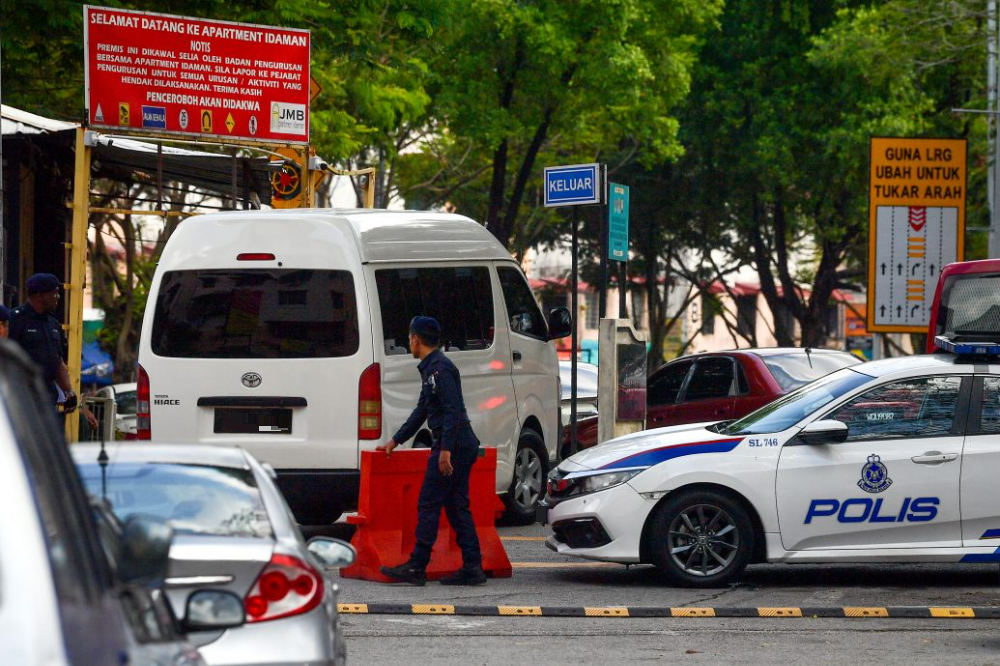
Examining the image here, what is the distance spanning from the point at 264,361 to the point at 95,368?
32.7 meters

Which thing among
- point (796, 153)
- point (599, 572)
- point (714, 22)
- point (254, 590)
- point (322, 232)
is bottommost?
point (599, 572)

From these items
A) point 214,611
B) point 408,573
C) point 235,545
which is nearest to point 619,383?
point 408,573

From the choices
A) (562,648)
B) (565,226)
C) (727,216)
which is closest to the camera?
(562,648)

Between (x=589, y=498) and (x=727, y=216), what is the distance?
31.0 metres

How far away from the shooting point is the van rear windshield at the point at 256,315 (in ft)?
37.1

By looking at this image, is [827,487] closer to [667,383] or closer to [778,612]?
[778,612]

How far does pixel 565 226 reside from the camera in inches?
1738

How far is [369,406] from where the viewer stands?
1118 centimetres

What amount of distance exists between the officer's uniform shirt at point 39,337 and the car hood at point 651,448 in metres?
3.59

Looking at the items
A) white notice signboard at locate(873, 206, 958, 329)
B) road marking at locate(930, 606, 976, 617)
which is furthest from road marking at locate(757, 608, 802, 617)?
white notice signboard at locate(873, 206, 958, 329)

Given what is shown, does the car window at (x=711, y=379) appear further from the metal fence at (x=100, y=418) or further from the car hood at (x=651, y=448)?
the car hood at (x=651, y=448)

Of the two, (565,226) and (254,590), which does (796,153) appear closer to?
(565,226)

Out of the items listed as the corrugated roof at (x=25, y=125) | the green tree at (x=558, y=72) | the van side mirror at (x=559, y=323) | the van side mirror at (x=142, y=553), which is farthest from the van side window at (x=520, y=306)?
the green tree at (x=558, y=72)

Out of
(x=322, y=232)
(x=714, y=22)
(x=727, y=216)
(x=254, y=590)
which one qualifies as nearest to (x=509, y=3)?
(x=714, y=22)
